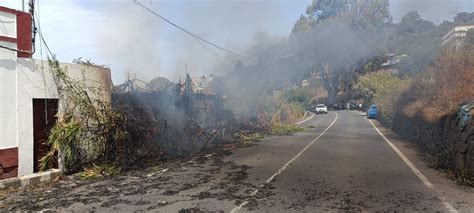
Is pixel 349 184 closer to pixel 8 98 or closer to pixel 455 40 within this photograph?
pixel 8 98

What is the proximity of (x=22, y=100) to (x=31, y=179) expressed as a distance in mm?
1591

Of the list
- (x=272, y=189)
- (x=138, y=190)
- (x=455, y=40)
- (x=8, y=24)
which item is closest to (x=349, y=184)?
(x=272, y=189)

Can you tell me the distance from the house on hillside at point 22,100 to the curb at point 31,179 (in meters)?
0.22

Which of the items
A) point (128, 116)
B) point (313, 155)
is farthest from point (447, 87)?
point (128, 116)

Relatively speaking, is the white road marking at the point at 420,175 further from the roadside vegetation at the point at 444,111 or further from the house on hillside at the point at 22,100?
the house on hillside at the point at 22,100


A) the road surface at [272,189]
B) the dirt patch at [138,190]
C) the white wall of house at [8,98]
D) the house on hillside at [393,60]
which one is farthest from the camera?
the house on hillside at [393,60]

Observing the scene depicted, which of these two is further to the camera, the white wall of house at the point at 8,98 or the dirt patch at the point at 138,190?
the white wall of house at the point at 8,98

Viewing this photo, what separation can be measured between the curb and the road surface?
1.25 feet

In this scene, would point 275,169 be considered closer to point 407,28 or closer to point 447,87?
point 447,87

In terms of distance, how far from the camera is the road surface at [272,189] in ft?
21.6

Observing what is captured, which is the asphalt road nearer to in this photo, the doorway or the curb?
the curb

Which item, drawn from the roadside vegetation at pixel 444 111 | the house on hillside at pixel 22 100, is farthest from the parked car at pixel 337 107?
the house on hillside at pixel 22 100

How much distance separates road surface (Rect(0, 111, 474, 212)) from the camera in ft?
21.6

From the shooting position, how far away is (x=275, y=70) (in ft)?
81.0
